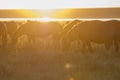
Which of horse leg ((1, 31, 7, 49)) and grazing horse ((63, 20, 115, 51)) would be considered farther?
horse leg ((1, 31, 7, 49))

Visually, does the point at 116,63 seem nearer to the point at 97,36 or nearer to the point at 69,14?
the point at 97,36

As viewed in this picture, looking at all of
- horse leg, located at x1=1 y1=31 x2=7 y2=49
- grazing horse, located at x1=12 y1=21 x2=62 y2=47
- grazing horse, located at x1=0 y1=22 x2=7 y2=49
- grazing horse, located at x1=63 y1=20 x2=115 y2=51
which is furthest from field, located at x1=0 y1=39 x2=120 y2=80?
grazing horse, located at x1=12 y1=21 x2=62 y2=47

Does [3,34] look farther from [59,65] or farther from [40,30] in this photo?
[59,65]

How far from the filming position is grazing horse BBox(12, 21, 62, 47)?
59.9 ft

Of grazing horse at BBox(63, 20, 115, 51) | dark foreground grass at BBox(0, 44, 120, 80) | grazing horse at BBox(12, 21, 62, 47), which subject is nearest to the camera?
dark foreground grass at BBox(0, 44, 120, 80)

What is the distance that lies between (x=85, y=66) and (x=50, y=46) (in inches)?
227

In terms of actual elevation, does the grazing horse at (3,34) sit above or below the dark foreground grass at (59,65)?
below

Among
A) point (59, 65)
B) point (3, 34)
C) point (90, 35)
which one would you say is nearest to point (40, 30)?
point (3, 34)

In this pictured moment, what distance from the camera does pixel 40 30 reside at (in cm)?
1833

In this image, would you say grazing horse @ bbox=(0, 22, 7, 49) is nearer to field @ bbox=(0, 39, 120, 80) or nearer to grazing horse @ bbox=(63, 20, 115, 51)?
field @ bbox=(0, 39, 120, 80)

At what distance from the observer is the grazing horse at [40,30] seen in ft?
59.9

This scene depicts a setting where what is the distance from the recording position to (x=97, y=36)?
16.3 m

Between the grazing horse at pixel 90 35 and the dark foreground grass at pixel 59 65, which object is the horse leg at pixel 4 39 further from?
the grazing horse at pixel 90 35

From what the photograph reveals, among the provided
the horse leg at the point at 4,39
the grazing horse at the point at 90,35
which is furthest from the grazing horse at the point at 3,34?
the grazing horse at the point at 90,35
